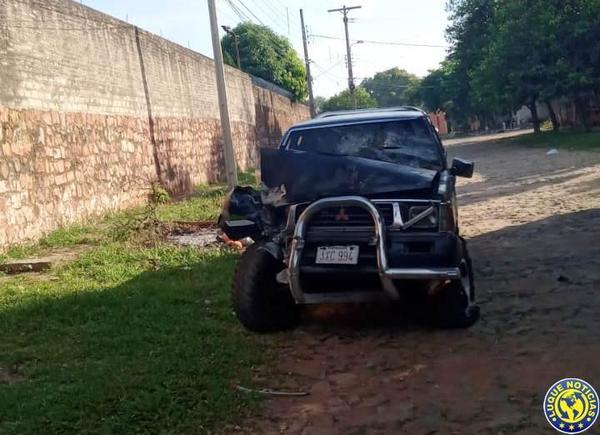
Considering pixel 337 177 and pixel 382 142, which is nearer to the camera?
pixel 337 177

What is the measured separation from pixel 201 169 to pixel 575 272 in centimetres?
1405

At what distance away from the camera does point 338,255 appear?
493 cm

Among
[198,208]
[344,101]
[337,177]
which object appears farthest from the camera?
[344,101]

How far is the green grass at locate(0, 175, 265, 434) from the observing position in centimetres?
393

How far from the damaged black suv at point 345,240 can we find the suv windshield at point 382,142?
58 cm

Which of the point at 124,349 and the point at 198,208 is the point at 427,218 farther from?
the point at 198,208

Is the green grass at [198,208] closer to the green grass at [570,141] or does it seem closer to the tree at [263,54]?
the green grass at [570,141]

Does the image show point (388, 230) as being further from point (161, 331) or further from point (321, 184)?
point (161, 331)

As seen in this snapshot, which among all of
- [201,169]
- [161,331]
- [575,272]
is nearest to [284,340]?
[161,331]

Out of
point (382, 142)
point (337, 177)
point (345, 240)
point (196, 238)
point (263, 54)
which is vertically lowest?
point (196, 238)

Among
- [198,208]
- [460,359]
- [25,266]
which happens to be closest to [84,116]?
[198,208]

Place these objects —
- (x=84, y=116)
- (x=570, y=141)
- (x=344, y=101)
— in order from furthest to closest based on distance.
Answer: (x=344, y=101)
(x=570, y=141)
(x=84, y=116)

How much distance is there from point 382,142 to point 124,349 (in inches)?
122

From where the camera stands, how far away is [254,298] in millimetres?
5379
